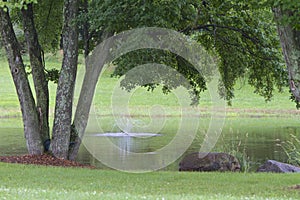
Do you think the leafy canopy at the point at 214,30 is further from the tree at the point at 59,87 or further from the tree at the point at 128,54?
the tree at the point at 59,87

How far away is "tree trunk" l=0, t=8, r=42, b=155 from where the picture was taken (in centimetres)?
1722

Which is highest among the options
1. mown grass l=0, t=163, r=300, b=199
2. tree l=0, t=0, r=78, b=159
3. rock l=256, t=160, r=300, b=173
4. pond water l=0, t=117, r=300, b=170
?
tree l=0, t=0, r=78, b=159

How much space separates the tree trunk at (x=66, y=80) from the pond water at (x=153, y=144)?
9.13ft

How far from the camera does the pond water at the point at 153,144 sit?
22562mm

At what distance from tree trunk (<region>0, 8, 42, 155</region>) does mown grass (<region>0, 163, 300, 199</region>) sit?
2053 mm

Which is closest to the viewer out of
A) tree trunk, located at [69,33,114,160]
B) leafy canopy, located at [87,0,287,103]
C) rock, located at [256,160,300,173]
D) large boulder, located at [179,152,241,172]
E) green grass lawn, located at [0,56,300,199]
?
green grass lawn, located at [0,56,300,199]

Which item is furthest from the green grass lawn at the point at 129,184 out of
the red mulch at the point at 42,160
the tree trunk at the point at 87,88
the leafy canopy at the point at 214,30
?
the leafy canopy at the point at 214,30

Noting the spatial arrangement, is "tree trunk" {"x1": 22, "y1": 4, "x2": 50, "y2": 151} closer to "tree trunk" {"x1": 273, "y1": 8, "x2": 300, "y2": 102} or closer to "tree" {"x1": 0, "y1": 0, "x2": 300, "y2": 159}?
"tree" {"x1": 0, "y1": 0, "x2": 300, "y2": 159}

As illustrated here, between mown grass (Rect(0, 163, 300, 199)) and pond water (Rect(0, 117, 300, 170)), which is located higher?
pond water (Rect(0, 117, 300, 170))

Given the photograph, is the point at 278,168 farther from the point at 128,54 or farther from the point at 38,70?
the point at 38,70

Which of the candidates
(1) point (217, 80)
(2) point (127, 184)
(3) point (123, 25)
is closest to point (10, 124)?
(1) point (217, 80)

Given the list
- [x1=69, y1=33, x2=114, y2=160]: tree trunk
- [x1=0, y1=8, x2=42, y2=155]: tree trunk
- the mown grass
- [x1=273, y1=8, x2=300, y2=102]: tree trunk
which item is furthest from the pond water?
[x1=273, y1=8, x2=300, y2=102]: tree trunk

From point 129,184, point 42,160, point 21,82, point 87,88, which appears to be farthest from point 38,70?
point 129,184

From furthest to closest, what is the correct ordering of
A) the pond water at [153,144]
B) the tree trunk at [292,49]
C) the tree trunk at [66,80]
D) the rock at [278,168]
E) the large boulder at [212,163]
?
the pond water at [153,144] < the large boulder at [212,163] < the tree trunk at [66,80] < the rock at [278,168] < the tree trunk at [292,49]
